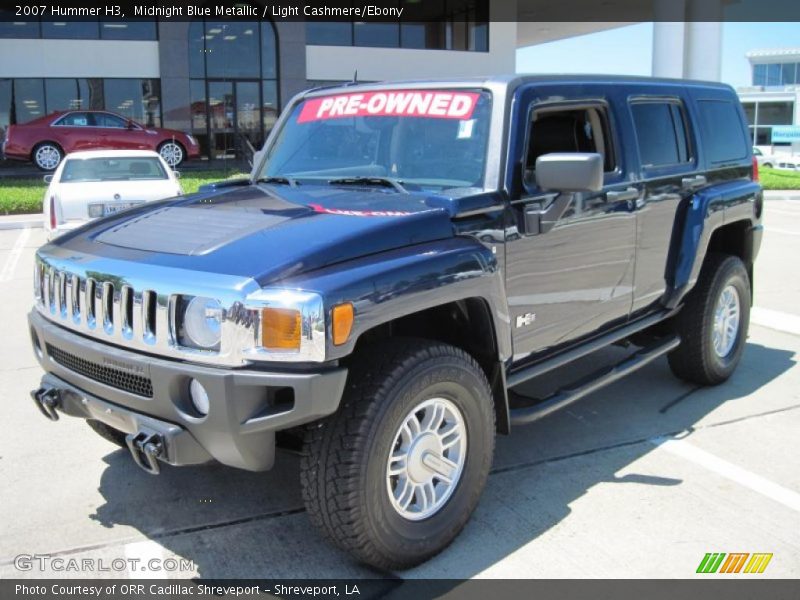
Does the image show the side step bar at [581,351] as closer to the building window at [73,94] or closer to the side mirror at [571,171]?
the side mirror at [571,171]

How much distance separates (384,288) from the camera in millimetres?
2945

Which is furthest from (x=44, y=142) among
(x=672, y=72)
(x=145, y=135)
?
(x=672, y=72)

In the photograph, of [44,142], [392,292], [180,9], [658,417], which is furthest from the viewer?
[180,9]

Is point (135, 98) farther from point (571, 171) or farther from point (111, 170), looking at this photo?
point (571, 171)

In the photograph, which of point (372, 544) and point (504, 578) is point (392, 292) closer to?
point (372, 544)

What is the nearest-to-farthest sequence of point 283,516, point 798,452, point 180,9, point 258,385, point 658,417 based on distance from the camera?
point 258,385
point 283,516
point 798,452
point 658,417
point 180,9

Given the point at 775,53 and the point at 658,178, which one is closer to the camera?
the point at 658,178

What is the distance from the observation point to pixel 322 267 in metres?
2.89

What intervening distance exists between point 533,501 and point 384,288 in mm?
1497

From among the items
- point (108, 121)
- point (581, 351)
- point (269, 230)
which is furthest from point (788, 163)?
point (269, 230)

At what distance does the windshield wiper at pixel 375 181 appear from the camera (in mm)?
3746

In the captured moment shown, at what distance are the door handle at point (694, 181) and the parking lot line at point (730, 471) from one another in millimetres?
1539

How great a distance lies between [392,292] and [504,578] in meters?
1.22

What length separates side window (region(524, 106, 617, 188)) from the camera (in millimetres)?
3957
